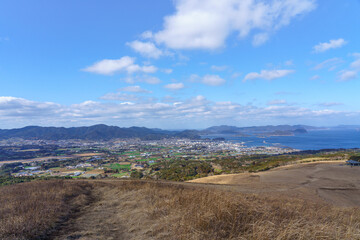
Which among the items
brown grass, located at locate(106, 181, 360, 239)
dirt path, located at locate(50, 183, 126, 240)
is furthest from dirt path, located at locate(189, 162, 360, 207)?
dirt path, located at locate(50, 183, 126, 240)

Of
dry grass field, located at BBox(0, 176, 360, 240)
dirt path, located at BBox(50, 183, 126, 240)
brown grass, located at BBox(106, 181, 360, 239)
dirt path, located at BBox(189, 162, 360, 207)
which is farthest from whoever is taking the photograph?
dirt path, located at BBox(189, 162, 360, 207)

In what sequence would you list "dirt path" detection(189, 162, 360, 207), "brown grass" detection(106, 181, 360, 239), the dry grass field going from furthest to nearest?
1. "dirt path" detection(189, 162, 360, 207)
2. the dry grass field
3. "brown grass" detection(106, 181, 360, 239)

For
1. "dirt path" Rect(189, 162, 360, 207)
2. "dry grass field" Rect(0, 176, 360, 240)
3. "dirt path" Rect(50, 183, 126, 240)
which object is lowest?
"dirt path" Rect(189, 162, 360, 207)

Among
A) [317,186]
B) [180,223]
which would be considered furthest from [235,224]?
[317,186]

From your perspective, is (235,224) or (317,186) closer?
(235,224)

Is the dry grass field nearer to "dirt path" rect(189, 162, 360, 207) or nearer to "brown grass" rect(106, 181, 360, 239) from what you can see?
"brown grass" rect(106, 181, 360, 239)

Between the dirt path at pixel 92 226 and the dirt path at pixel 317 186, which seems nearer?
the dirt path at pixel 92 226

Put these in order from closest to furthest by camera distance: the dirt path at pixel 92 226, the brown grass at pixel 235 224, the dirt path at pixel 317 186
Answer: the brown grass at pixel 235 224, the dirt path at pixel 92 226, the dirt path at pixel 317 186

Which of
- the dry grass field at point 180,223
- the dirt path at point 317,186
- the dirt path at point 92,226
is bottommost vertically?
the dirt path at point 317,186

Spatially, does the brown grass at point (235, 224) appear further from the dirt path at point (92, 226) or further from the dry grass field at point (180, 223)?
the dirt path at point (92, 226)

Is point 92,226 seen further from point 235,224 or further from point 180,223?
point 235,224

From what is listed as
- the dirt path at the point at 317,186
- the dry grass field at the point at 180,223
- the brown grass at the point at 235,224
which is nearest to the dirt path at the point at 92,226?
the dry grass field at the point at 180,223
